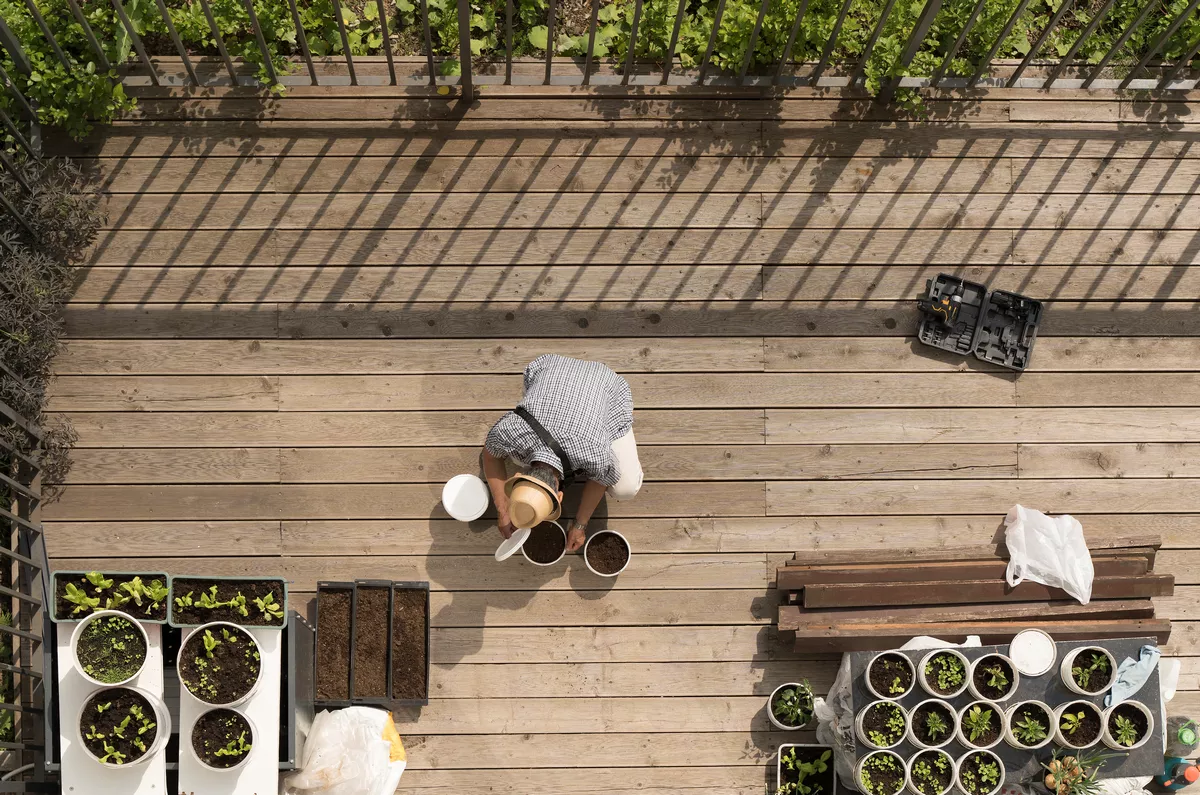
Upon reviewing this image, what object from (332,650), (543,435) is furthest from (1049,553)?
(332,650)

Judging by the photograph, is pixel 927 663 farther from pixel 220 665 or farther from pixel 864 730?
pixel 220 665

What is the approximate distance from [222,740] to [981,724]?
9.17ft

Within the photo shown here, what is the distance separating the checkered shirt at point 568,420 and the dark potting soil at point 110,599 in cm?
131

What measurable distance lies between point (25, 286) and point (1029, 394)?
13.8 ft

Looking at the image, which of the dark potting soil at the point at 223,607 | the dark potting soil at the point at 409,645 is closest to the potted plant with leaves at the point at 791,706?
the dark potting soil at the point at 409,645

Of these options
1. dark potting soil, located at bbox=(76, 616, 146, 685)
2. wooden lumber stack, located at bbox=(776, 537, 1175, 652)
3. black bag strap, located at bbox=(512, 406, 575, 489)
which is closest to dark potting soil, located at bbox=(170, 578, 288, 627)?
dark potting soil, located at bbox=(76, 616, 146, 685)

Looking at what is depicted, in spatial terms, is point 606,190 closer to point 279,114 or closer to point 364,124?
point 364,124

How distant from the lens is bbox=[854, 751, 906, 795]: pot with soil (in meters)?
3.53

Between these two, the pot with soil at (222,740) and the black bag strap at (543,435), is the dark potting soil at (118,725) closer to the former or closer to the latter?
the pot with soil at (222,740)

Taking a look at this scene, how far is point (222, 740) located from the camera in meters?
3.32

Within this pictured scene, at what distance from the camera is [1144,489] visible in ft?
13.3

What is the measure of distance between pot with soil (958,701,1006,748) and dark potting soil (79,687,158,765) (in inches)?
117

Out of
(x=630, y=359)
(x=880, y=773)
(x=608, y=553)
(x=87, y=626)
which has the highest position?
(x=630, y=359)

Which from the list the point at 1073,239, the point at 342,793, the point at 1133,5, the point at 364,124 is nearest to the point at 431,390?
the point at 364,124
